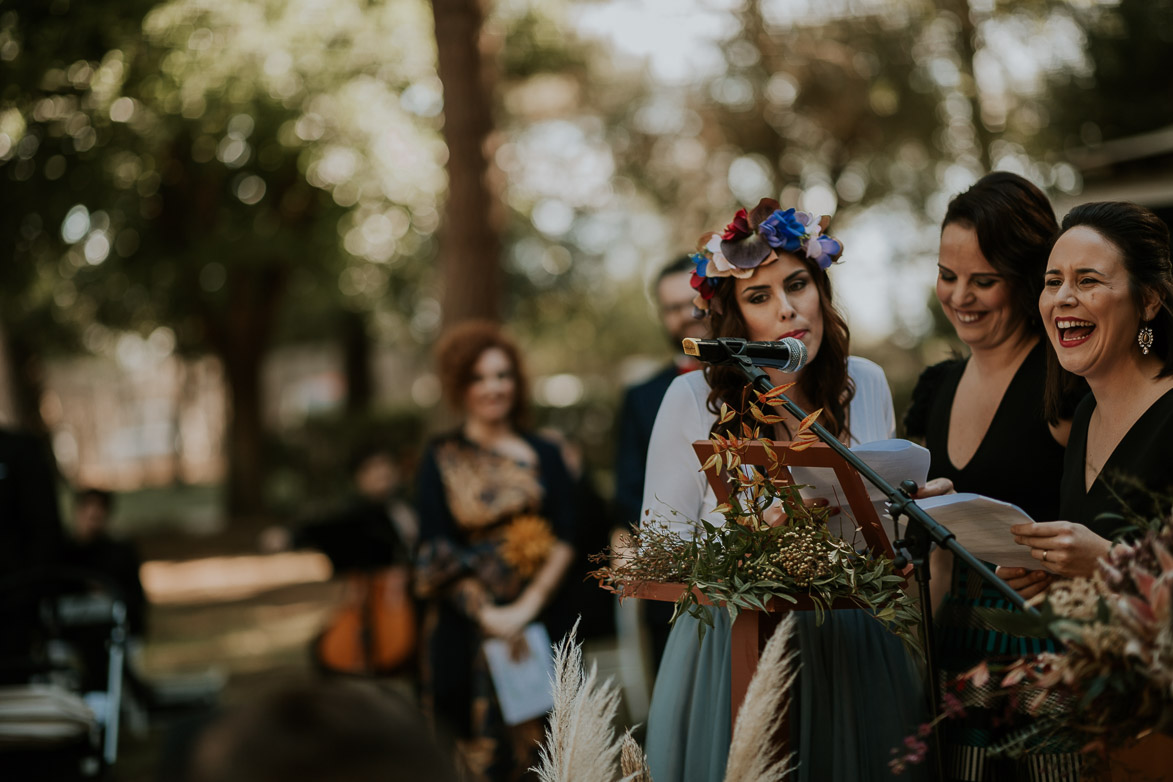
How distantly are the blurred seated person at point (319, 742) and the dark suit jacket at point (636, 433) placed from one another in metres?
3.68

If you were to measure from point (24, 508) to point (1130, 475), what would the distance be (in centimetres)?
494

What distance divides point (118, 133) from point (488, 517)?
8.75 meters

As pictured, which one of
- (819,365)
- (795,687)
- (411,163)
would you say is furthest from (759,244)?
(411,163)

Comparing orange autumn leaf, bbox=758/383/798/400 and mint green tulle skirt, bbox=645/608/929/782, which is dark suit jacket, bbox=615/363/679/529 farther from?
→ orange autumn leaf, bbox=758/383/798/400

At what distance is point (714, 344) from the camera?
244cm

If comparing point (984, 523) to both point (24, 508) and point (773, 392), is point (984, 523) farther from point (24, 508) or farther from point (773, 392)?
point (24, 508)

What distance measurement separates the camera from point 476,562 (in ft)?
16.6

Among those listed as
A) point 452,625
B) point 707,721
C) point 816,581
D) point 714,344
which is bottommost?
point 452,625

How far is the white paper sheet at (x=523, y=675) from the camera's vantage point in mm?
4883

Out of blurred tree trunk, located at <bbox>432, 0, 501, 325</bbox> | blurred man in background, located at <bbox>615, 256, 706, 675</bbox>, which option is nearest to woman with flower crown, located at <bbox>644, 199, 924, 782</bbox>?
blurred man in background, located at <bbox>615, 256, 706, 675</bbox>

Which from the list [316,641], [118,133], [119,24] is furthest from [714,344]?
[118,133]

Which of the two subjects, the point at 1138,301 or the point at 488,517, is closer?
the point at 1138,301

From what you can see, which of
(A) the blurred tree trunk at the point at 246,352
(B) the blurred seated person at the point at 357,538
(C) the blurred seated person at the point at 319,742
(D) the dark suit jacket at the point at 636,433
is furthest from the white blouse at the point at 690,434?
(A) the blurred tree trunk at the point at 246,352

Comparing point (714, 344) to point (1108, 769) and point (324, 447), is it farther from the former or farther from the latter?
point (324, 447)
